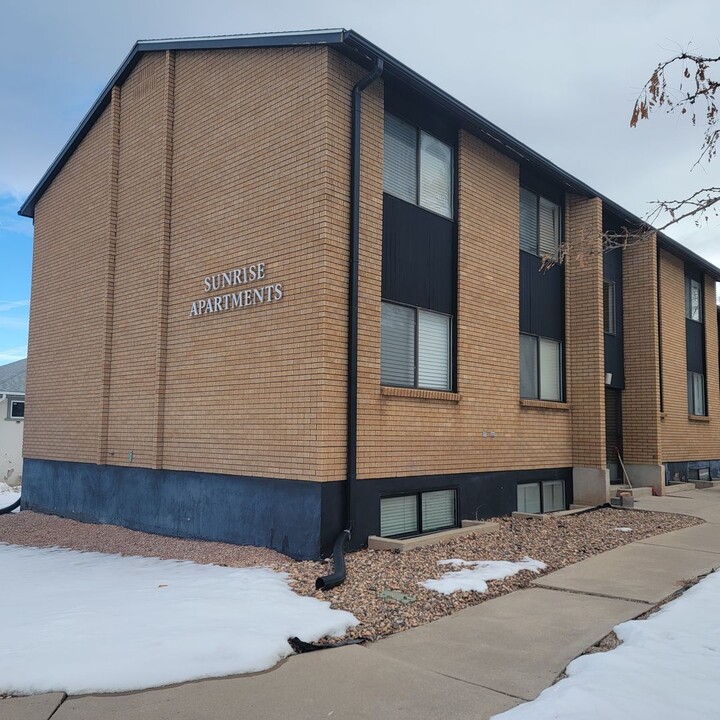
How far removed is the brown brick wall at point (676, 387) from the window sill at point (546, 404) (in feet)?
16.8

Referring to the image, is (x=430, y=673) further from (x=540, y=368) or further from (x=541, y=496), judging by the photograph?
(x=540, y=368)

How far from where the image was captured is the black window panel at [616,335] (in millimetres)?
16703

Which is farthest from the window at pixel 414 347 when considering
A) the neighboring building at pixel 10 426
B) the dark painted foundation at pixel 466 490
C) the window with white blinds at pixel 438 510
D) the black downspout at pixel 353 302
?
the neighboring building at pixel 10 426

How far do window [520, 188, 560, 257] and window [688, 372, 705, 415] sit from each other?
8.22 metres

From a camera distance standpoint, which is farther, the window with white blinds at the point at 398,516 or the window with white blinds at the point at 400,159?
the window with white blinds at the point at 400,159

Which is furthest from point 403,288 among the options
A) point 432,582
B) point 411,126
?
point 432,582

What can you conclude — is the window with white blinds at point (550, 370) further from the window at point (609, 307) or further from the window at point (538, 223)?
the window at point (609, 307)

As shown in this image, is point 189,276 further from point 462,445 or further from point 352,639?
point 352,639

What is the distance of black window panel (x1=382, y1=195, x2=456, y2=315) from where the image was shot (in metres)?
10.5

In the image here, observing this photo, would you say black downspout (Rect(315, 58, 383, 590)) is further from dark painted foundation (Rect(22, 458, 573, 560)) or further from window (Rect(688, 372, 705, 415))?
window (Rect(688, 372, 705, 415))

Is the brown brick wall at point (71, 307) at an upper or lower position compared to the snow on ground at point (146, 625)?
upper

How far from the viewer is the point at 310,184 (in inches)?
375

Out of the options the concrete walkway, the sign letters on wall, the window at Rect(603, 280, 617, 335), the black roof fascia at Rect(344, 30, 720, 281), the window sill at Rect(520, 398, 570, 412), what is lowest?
the concrete walkway

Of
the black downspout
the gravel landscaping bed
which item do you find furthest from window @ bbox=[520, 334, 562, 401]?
the black downspout
